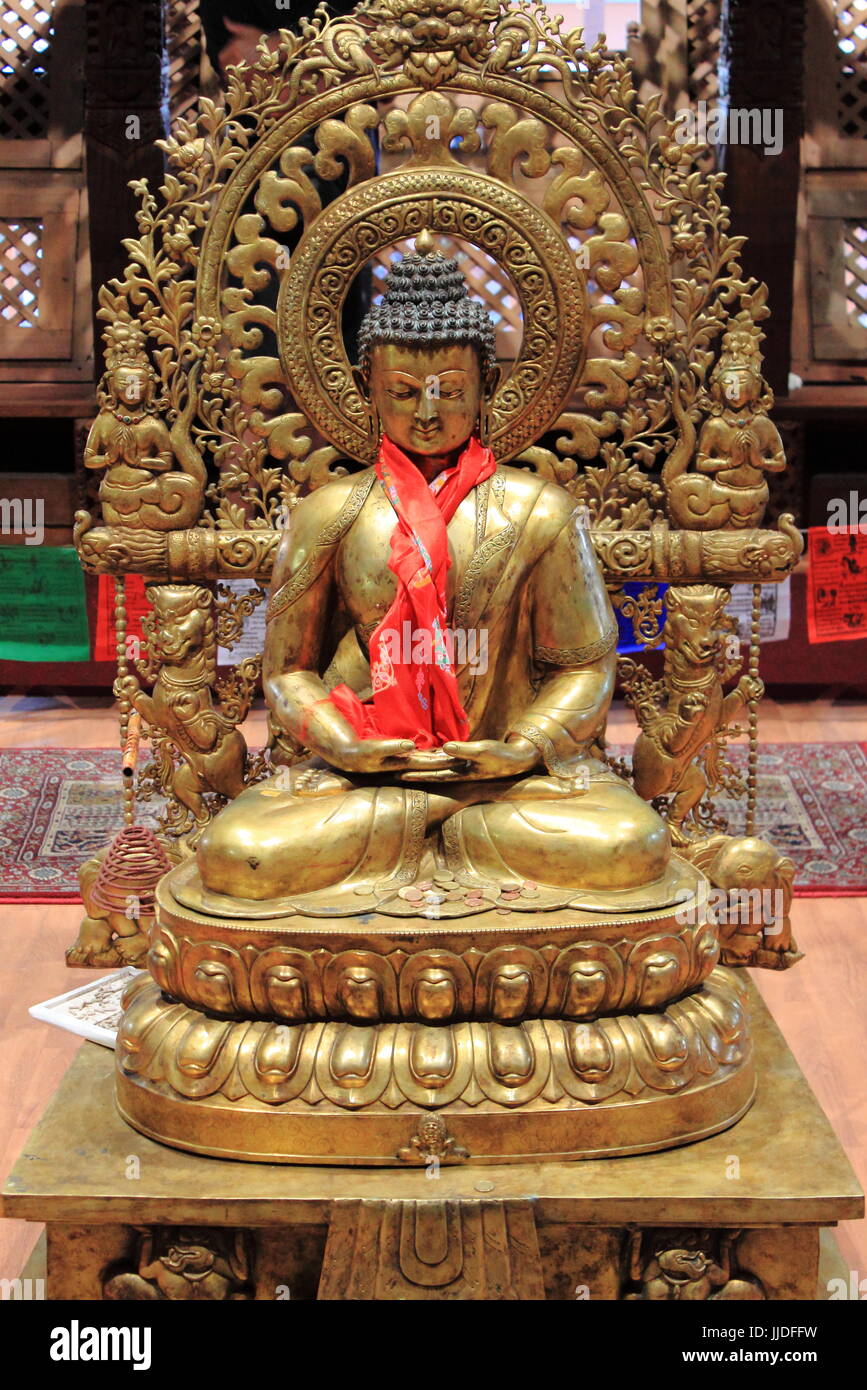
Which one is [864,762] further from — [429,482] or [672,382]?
[429,482]

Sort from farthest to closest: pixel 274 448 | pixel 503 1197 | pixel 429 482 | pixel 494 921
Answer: pixel 274 448 → pixel 429 482 → pixel 494 921 → pixel 503 1197

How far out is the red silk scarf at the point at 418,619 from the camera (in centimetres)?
340

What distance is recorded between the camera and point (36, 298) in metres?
6.15

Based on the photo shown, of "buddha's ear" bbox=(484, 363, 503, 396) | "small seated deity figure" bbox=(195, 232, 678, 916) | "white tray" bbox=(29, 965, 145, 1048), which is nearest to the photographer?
"small seated deity figure" bbox=(195, 232, 678, 916)

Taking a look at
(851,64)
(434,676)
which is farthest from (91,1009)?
(851,64)

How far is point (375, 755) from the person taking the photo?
333 centimetres

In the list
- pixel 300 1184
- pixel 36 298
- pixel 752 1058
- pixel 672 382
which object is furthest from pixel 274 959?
pixel 36 298

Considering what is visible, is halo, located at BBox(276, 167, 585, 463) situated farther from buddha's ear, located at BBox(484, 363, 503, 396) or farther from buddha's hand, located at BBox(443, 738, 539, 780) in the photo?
buddha's hand, located at BBox(443, 738, 539, 780)

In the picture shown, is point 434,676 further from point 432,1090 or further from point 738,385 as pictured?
point 738,385

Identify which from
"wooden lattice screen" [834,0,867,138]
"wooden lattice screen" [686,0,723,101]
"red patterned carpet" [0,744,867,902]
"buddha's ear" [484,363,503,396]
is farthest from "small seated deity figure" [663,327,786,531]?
"wooden lattice screen" [834,0,867,138]

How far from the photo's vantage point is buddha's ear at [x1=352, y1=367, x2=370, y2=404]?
356 cm

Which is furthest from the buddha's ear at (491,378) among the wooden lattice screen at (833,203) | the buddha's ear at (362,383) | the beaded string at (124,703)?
the wooden lattice screen at (833,203)

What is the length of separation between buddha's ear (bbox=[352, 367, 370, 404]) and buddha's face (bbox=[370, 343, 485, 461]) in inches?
4.4

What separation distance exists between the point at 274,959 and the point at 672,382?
1616mm
